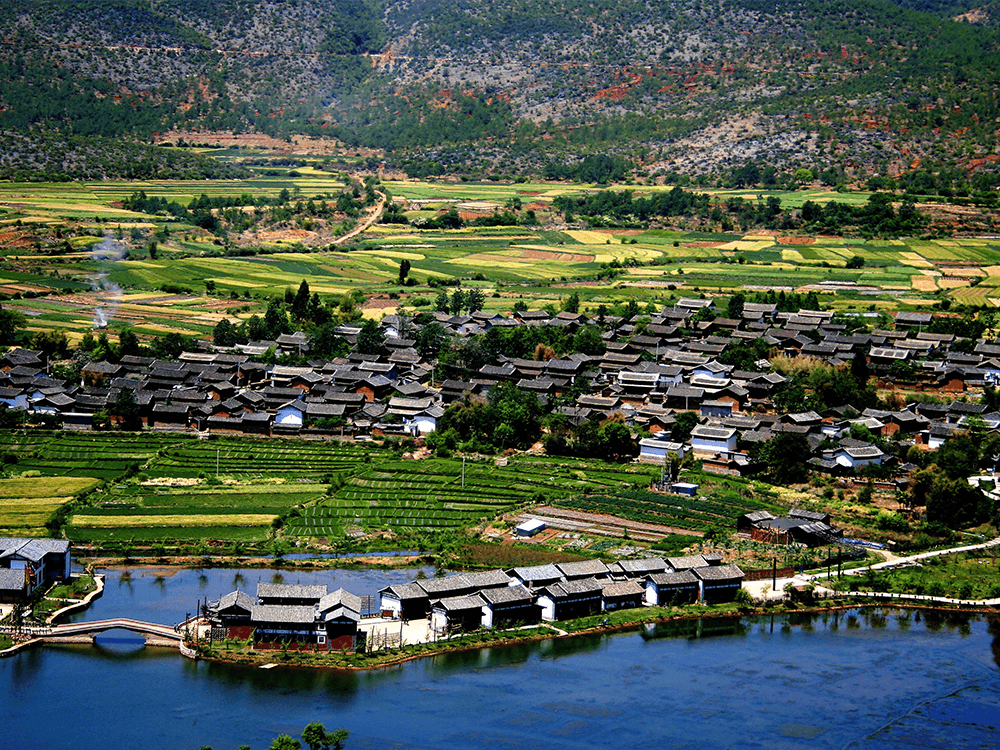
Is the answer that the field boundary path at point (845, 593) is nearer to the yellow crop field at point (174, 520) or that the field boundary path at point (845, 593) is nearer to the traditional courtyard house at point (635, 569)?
the traditional courtyard house at point (635, 569)

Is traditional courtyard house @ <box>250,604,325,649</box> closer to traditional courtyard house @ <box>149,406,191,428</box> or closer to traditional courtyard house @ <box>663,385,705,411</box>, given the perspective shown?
traditional courtyard house @ <box>149,406,191,428</box>

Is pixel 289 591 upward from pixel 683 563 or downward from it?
downward

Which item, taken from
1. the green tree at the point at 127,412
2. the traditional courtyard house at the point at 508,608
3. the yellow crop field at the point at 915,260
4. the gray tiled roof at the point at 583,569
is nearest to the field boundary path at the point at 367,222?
the yellow crop field at the point at 915,260

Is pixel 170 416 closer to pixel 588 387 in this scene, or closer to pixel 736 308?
pixel 588 387

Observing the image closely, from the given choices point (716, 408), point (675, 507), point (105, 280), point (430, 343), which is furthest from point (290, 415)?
point (105, 280)

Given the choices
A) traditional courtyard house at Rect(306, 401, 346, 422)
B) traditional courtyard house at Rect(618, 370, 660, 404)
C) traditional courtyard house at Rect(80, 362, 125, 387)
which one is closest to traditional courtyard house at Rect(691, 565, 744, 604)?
traditional courtyard house at Rect(618, 370, 660, 404)

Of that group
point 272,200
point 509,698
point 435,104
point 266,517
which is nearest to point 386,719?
point 509,698
